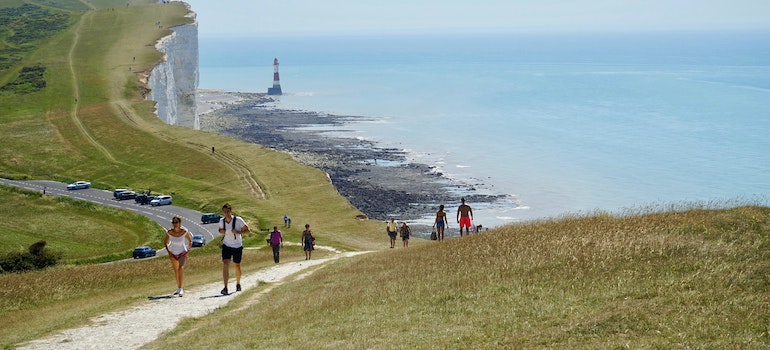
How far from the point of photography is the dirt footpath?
696 inches

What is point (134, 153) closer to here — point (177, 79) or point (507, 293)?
point (177, 79)

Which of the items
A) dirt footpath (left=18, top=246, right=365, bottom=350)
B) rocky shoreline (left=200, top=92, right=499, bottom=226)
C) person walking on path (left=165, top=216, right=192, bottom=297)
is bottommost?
rocky shoreline (left=200, top=92, right=499, bottom=226)

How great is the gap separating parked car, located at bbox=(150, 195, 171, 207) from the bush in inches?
1163

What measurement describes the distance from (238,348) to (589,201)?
87.2 m

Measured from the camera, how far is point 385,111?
185m

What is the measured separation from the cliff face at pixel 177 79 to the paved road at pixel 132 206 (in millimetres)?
37936

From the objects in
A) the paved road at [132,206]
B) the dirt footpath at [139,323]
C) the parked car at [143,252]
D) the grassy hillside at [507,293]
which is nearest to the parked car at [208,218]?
the paved road at [132,206]

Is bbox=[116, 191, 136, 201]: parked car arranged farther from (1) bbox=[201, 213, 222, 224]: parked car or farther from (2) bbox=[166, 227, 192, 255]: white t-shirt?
(2) bbox=[166, 227, 192, 255]: white t-shirt

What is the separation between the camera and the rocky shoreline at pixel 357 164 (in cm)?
8738

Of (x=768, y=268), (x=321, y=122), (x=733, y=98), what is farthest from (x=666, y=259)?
(x=733, y=98)

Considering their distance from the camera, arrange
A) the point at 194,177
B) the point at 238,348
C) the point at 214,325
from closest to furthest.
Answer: the point at 238,348 < the point at 214,325 < the point at 194,177

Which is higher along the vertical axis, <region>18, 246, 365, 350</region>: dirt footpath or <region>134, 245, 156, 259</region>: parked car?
<region>18, 246, 365, 350</region>: dirt footpath

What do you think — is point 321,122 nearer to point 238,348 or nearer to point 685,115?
point 685,115

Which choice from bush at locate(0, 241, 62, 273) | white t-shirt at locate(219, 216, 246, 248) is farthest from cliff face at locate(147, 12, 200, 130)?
white t-shirt at locate(219, 216, 246, 248)
